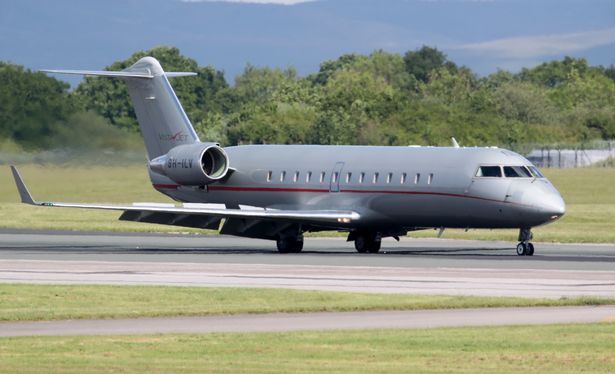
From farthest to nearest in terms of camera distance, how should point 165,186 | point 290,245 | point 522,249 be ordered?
1. point 165,186
2. point 290,245
3. point 522,249

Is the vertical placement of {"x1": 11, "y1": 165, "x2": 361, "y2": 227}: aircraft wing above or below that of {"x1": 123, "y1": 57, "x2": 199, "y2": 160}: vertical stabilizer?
below


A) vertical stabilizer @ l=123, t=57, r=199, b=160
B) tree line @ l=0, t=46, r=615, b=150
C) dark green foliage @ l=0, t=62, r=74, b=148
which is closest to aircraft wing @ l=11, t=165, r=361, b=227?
vertical stabilizer @ l=123, t=57, r=199, b=160

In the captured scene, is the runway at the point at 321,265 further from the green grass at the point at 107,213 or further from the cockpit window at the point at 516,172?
the green grass at the point at 107,213

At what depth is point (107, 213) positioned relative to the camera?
243ft

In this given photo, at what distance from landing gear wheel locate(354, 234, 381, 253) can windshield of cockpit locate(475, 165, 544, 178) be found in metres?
4.46

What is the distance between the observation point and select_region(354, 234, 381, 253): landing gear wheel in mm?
49250

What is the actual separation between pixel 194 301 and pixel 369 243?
1986cm

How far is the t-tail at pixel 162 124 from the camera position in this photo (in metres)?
51.3

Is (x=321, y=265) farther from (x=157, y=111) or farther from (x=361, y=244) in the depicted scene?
(x=157, y=111)

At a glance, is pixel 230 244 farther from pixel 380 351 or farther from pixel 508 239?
pixel 380 351

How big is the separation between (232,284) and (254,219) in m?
14.5

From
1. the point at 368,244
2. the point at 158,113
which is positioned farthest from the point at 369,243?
the point at 158,113

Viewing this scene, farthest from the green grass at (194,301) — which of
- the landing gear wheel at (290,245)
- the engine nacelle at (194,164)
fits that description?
the engine nacelle at (194,164)

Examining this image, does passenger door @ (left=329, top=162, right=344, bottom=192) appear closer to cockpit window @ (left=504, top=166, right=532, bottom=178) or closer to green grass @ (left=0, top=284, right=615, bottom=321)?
cockpit window @ (left=504, top=166, right=532, bottom=178)
